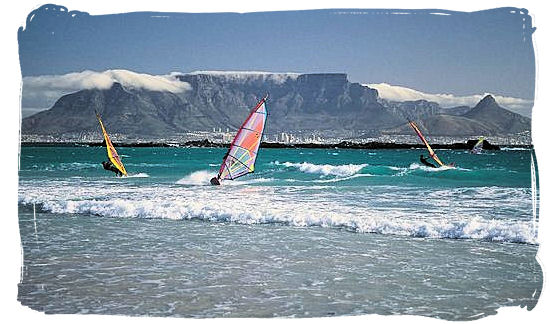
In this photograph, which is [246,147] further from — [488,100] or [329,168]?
[488,100]

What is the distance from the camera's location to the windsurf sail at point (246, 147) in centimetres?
423

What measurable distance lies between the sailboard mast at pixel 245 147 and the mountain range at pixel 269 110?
5 cm

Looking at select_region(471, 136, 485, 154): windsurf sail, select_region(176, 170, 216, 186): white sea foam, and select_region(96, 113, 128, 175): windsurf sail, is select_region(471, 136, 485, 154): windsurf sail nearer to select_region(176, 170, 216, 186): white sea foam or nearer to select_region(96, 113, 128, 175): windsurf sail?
select_region(176, 170, 216, 186): white sea foam

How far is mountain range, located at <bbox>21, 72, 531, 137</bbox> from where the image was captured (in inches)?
160

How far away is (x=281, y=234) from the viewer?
13.3ft

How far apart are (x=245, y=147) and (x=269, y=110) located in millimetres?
342

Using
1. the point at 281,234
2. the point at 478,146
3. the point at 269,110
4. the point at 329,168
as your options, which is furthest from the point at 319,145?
the point at 478,146

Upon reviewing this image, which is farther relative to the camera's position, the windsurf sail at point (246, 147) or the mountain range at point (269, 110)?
the windsurf sail at point (246, 147)

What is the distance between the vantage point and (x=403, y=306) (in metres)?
3.15

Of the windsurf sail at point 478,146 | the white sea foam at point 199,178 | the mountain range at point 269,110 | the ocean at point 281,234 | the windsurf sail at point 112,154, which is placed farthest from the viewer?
the white sea foam at point 199,178

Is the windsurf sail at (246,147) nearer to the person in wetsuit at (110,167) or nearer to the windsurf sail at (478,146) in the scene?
the person in wetsuit at (110,167)

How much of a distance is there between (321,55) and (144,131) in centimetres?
146

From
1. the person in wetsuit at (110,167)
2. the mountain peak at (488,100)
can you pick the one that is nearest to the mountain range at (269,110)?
the mountain peak at (488,100)

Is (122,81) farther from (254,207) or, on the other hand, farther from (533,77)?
(533,77)
